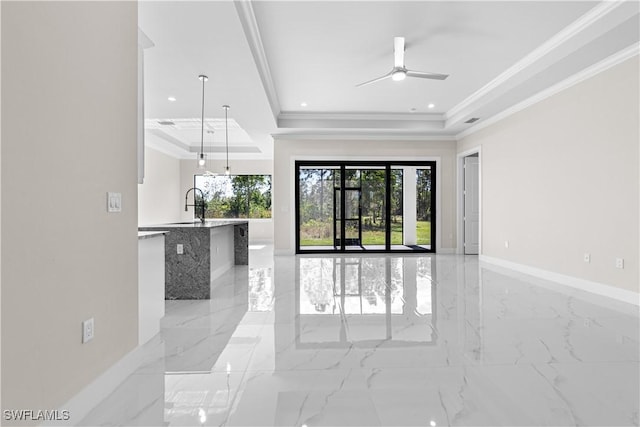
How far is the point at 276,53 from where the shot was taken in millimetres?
4684

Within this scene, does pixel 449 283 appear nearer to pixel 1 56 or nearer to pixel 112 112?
pixel 112 112

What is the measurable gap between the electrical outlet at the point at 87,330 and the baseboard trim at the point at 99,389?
0.74 ft

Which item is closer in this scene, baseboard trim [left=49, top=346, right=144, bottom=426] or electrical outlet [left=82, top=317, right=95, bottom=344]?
baseboard trim [left=49, top=346, right=144, bottom=426]

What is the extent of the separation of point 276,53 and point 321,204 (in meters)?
4.36

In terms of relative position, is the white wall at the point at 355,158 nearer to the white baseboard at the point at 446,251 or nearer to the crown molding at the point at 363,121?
the white baseboard at the point at 446,251

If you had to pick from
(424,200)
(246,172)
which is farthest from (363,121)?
(246,172)

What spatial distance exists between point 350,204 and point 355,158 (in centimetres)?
106

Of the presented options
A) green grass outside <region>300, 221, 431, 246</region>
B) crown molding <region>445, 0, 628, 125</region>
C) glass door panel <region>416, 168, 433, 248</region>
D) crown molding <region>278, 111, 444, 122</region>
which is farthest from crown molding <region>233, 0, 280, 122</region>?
glass door panel <region>416, 168, 433, 248</region>

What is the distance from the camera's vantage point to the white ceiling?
358 centimetres

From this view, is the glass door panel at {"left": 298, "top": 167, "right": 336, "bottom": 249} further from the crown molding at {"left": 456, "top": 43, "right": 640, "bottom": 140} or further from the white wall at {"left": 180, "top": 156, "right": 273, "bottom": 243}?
the white wall at {"left": 180, "top": 156, "right": 273, "bottom": 243}

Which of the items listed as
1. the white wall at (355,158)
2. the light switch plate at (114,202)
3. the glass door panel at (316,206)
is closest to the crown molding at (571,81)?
the white wall at (355,158)

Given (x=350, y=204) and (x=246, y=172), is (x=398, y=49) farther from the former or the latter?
(x=246, y=172)

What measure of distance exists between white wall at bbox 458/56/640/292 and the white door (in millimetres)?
1400

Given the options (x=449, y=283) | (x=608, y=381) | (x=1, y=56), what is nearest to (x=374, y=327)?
(x=608, y=381)
